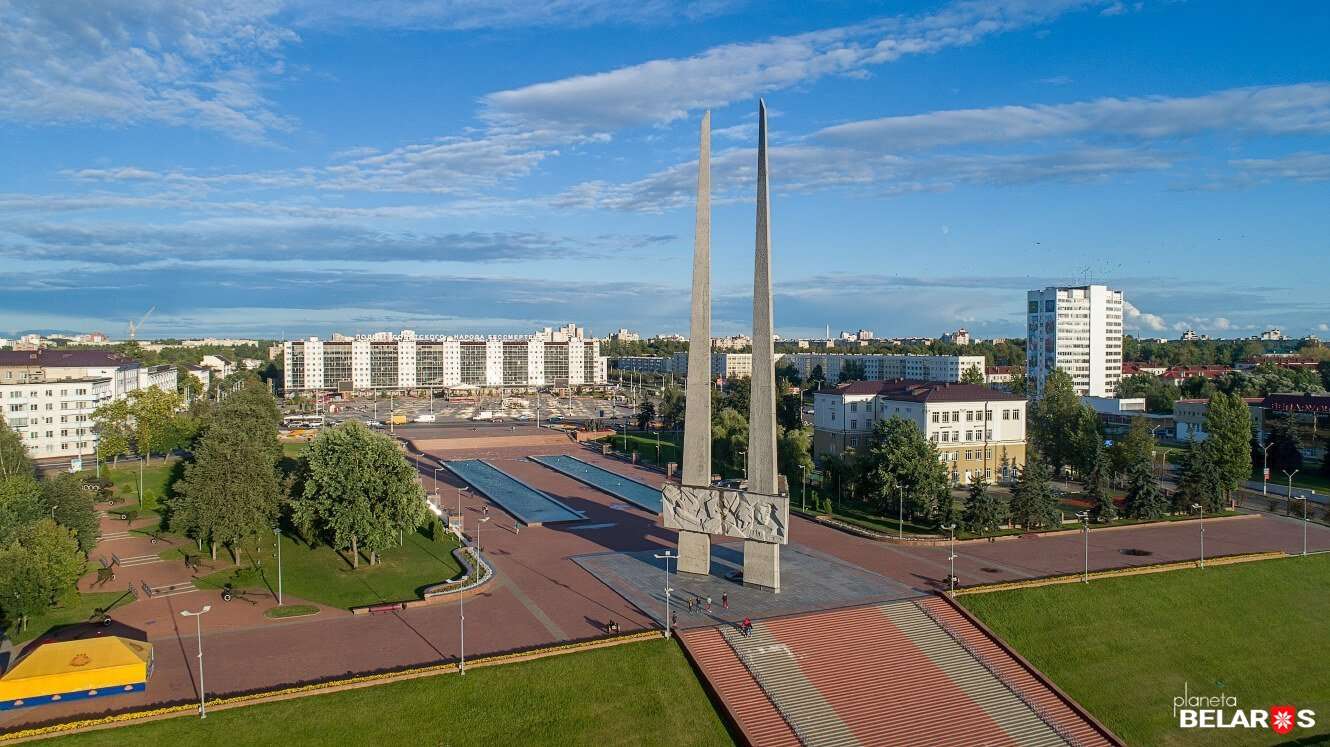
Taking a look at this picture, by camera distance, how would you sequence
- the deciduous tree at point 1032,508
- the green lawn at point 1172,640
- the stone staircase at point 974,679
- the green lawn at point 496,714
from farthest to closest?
the deciduous tree at point 1032,508, the green lawn at point 1172,640, the stone staircase at point 974,679, the green lawn at point 496,714

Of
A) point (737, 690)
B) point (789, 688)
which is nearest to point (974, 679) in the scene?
point (789, 688)

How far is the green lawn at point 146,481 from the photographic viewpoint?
52.7 meters

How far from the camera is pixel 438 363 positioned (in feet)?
611

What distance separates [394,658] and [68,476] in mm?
22840

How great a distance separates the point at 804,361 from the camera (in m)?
189

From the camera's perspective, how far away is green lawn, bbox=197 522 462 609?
34.5 metres

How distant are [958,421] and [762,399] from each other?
31.6 meters

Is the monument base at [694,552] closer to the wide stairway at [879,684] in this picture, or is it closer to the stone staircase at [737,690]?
the wide stairway at [879,684]

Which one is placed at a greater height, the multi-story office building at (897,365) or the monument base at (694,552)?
the multi-story office building at (897,365)

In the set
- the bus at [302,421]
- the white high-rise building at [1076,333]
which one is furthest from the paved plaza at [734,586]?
the white high-rise building at [1076,333]

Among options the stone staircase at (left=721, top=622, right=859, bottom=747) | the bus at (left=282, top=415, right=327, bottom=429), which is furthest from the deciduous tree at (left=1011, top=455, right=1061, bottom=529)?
the bus at (left=282, top=415, right=327, bottom=429)

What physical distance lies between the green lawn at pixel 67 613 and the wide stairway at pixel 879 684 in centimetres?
2263

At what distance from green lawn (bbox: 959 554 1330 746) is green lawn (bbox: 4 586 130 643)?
1296 inches

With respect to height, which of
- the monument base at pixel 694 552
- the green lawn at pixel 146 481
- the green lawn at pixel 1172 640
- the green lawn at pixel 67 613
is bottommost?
the green lawn at pixel 1172 640
